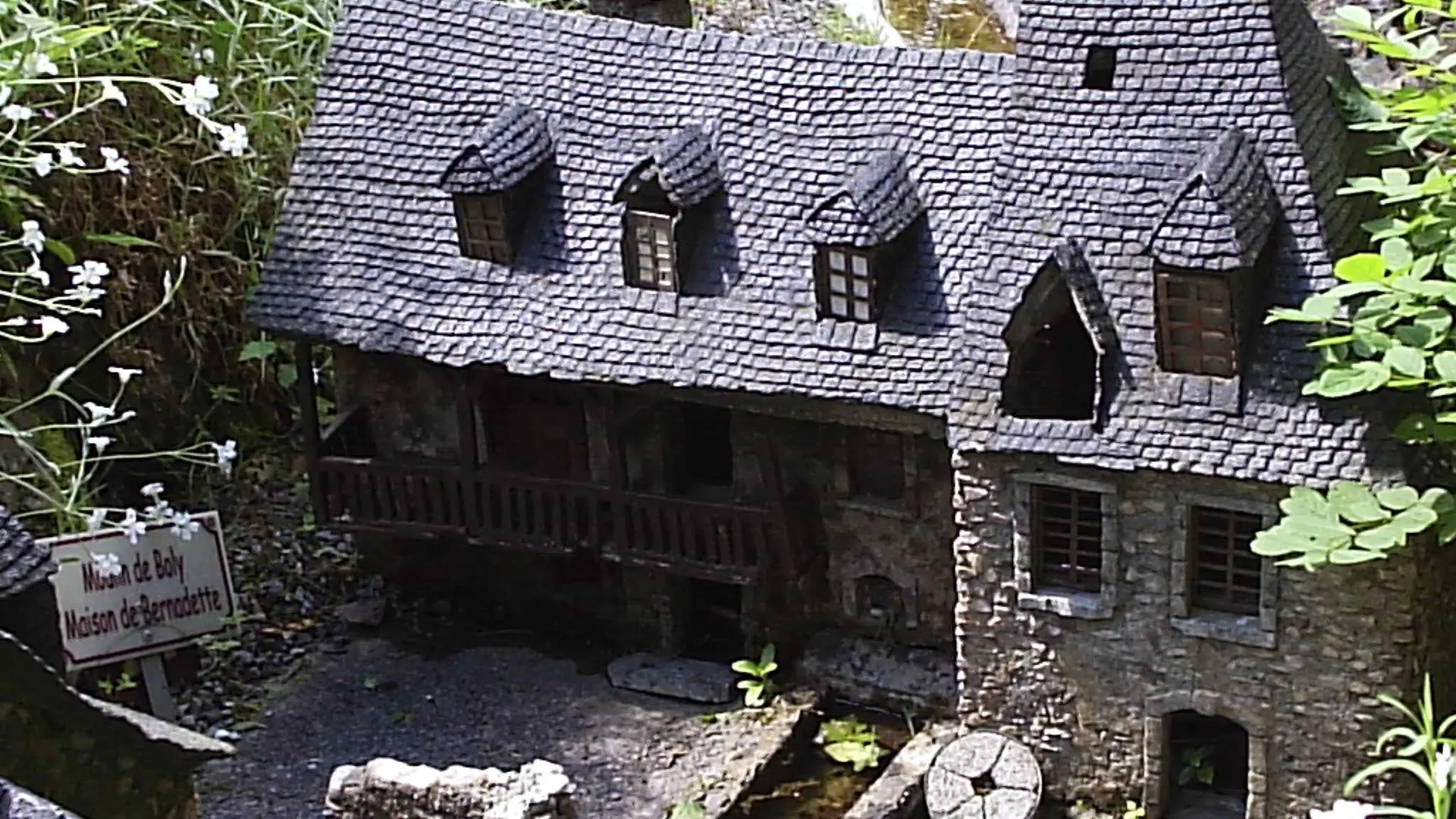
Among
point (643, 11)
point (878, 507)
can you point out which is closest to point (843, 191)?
point (878, 507)

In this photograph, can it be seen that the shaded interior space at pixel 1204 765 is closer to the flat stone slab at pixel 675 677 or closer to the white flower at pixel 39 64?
the flat stone slab at pixel 675 677

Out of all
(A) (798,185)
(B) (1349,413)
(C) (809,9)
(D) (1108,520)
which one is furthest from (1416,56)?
(C) (809,9)

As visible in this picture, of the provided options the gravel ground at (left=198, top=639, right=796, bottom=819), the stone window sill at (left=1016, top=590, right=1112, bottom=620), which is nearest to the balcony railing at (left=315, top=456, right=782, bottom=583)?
the gravel ground at (left=198, top=639, right=796, bottom=819)

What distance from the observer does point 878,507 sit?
14.4m

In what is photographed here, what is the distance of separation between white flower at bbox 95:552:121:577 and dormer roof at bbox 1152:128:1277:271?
6678 millimetres

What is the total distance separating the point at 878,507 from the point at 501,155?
3463mm

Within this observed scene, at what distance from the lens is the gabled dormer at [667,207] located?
14164 mm

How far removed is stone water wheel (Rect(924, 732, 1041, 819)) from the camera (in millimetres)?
13305

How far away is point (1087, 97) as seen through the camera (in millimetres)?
12984

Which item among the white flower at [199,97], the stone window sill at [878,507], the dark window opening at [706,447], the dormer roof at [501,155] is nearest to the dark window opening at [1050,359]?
the stone window sill at [878,507]

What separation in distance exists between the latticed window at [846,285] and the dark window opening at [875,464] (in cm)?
93

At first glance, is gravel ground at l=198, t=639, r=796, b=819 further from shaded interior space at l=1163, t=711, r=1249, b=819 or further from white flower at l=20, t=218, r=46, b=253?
white flower at l=20, t=218, r=46, b=253

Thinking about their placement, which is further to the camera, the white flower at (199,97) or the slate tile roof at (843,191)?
the white flower at (199,97)

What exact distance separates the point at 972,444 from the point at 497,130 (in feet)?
13.5
